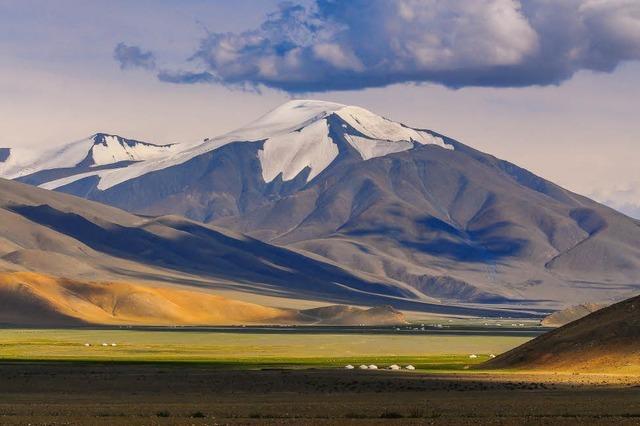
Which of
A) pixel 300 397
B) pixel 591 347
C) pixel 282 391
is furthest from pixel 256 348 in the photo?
pixel 300 397

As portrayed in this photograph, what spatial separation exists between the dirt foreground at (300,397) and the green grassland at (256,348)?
17.4 m

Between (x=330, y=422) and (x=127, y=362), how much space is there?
6183 cm

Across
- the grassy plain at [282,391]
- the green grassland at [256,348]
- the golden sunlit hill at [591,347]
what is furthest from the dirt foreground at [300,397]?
the green grassland at [256,348]

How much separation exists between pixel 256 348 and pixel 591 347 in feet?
200

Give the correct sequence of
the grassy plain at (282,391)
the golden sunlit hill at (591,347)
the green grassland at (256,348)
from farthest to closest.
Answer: the green grassland at (256,348), the golden sunlit hill at (591,347), the grassy plain at (282,391)

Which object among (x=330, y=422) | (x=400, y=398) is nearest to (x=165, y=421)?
(x=330, y=422)

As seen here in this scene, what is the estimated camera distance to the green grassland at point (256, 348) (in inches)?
4611

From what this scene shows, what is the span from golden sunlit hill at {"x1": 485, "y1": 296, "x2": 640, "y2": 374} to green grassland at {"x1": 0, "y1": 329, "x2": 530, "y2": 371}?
6.12m

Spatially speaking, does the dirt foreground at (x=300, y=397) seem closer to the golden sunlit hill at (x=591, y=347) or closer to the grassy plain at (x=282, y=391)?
the grassy plain at (x=282, y=391)

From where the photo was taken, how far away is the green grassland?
117125mm

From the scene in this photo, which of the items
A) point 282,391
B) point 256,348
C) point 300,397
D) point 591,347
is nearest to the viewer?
point 300,397

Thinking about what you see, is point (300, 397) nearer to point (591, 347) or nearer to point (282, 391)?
point (282, 391)

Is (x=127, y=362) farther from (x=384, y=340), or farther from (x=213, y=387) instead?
(x=384, y=340)

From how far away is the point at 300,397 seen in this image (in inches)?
2712
